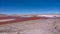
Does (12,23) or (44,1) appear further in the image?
(12,23)

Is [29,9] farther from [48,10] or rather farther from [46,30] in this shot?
[46,30]

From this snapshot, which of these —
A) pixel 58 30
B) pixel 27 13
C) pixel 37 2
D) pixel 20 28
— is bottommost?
pixel 58 30

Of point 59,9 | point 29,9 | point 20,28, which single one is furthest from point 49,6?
point 20,28

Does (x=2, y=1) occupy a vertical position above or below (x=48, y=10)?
above

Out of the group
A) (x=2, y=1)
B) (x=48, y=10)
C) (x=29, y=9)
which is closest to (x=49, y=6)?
(x=48, y=10)
